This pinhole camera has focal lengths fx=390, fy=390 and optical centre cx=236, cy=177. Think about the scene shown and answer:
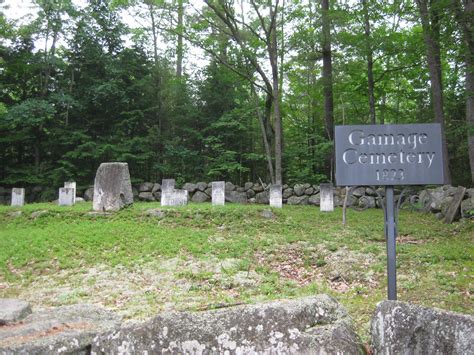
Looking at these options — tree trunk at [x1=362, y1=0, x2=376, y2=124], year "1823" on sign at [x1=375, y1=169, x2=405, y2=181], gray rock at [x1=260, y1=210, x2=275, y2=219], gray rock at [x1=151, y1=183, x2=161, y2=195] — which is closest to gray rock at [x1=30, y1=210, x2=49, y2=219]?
gray rock at [x1=260, y1=210, x2=275, y2=219]

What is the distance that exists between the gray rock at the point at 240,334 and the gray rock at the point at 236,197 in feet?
52.1

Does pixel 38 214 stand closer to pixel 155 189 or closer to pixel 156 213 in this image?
pixel 156 213

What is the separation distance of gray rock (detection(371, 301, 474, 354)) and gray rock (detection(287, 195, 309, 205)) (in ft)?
49.7

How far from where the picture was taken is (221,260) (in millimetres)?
7281

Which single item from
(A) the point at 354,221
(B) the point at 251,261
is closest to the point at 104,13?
(A) the point at 354,221

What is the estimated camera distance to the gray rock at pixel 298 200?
17.2 meters

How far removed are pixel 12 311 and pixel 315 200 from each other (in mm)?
14647

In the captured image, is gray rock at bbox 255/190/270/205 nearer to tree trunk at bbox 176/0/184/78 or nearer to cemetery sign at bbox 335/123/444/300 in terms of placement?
tree trunk at bbox 176/0/184/78

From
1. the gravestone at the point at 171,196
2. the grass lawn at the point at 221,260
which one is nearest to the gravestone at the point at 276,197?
the grass lawn at the point at 221,260

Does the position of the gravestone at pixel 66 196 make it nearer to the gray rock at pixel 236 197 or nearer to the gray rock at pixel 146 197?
the gray rock at pixel 146 197

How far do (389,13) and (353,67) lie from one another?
3554 mm

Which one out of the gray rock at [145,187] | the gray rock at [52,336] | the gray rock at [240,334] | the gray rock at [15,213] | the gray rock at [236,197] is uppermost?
the gray rock at [145,187]

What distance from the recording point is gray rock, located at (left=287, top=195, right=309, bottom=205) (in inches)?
677

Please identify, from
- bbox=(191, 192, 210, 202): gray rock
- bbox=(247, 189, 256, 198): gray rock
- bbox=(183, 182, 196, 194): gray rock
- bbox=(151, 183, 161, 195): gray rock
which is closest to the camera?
bbox=(191, 192, 210, 202): gray rock
